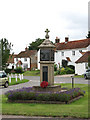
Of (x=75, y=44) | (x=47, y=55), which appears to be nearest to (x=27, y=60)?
(x=75, y=44)

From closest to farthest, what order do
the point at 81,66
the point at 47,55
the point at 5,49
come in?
the point at 47,55 < the point at 5,49 < the point at 81,66

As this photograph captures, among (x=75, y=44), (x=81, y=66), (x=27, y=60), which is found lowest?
(x=81, y=66)

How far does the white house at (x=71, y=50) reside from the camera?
188 ft

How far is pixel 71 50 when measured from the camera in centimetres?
6022

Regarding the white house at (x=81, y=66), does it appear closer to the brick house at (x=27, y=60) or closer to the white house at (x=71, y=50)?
the white house at (x=71, y=50)

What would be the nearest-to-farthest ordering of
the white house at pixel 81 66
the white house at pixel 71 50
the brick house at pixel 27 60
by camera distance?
the white house at pixel 81 66 → the white house at pixel 71 50 → the brick house at pixel 27 60

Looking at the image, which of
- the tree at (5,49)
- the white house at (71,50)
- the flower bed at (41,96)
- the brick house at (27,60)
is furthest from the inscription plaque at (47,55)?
the brick house at (27,60)

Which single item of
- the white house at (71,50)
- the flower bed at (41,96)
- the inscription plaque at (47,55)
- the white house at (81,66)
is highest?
the white house at (71,50)

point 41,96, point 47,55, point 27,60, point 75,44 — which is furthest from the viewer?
point 27,60

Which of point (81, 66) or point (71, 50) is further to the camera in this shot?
point (71, 50)

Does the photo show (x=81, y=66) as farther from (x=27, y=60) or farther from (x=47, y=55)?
(x=47, y=55)

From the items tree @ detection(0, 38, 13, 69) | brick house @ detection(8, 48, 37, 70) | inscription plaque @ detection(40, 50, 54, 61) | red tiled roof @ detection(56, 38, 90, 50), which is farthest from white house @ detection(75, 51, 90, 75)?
inscription plaque @ detection(40, 50, 54, 61)

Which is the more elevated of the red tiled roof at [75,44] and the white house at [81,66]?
the red tiled roof at [75,44]

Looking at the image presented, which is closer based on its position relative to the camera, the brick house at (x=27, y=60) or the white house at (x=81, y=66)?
the white house at (x=81, y=66)
